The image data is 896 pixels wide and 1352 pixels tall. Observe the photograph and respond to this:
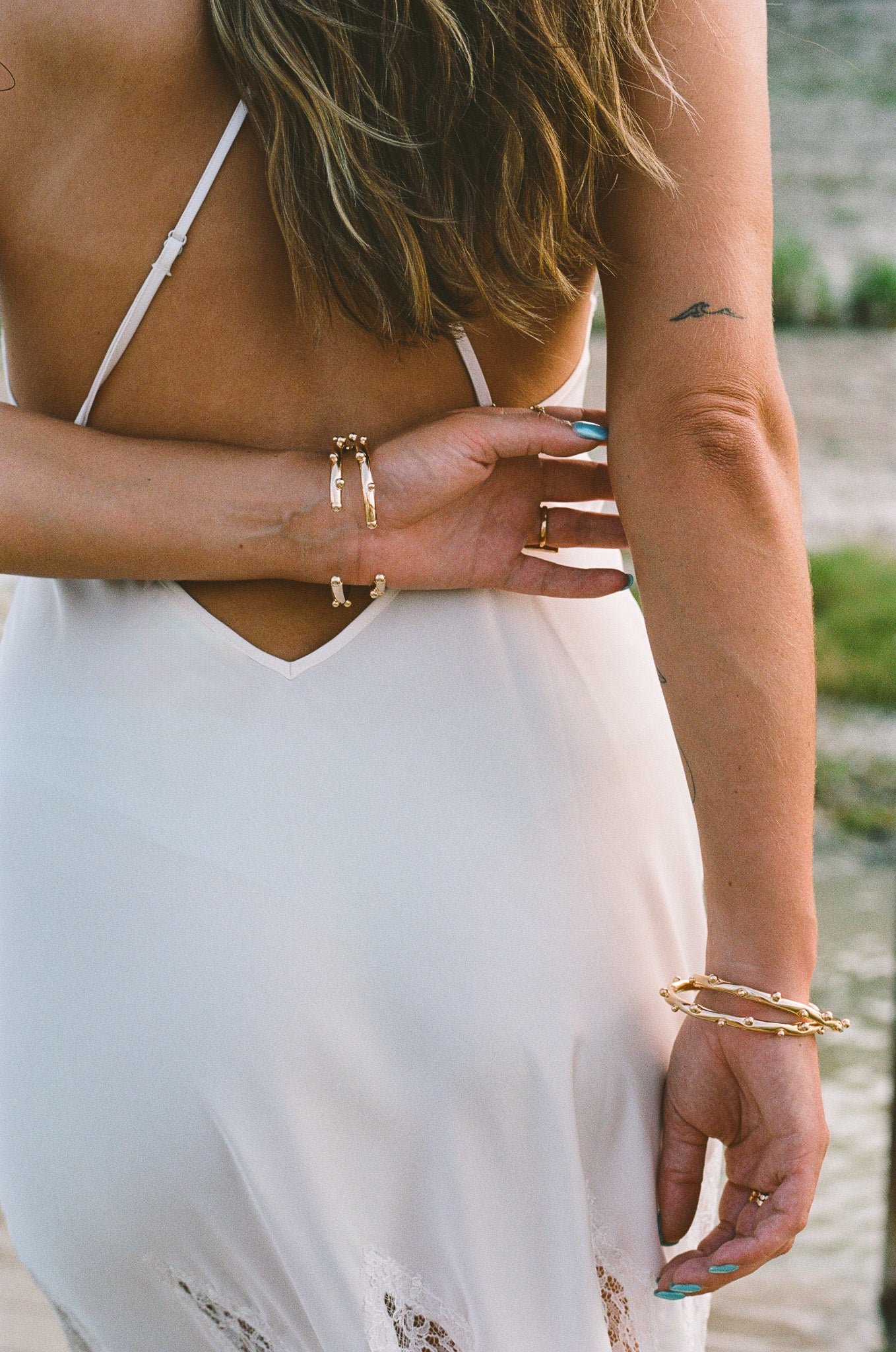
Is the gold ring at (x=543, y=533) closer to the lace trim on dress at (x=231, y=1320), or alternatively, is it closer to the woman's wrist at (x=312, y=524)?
the woman's wrist at (x=312, y=524)

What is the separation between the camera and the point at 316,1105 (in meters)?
0.94

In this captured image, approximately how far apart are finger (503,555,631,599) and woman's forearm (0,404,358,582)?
156 mm

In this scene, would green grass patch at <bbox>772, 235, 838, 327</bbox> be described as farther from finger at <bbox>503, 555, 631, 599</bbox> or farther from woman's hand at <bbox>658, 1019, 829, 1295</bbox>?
woman's hand at <bbox>658, 1019, 829, 1295</bbox>

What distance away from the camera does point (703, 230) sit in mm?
960

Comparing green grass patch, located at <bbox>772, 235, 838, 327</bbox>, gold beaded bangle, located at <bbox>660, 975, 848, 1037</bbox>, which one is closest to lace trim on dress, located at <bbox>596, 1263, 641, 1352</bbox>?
gold beaded bangle, located at <bbox>660, 975, 848, 1037</bbox>

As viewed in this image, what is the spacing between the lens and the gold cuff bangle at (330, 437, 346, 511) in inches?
38.7

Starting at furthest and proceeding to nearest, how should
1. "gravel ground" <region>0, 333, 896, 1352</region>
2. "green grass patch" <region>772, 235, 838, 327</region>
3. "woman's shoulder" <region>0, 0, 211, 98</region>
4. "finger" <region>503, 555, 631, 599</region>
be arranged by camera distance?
1. "green grass patch" <region>772, 235, 838, 327</region>
2. "gravel ground" <region>0, 333, 896, 1352</region>
3. "finger" <region>503, 555, 631, 599</region>
4. "woman's shoulder" <region>0, 0, 211, 98</region>

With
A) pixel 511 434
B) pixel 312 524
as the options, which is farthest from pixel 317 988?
pixel 511 434

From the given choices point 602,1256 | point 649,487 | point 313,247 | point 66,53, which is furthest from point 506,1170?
point 66,53

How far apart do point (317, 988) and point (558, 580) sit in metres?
0.39

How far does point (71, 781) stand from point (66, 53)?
1.68 ft

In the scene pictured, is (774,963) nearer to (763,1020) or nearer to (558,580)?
(763,1020)

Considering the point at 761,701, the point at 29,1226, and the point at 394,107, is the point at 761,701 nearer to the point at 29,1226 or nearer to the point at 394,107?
the point at 394,107

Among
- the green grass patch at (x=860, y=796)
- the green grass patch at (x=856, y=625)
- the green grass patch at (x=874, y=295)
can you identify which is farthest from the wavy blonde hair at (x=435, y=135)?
the green grass patch at (x=874, y=295)
